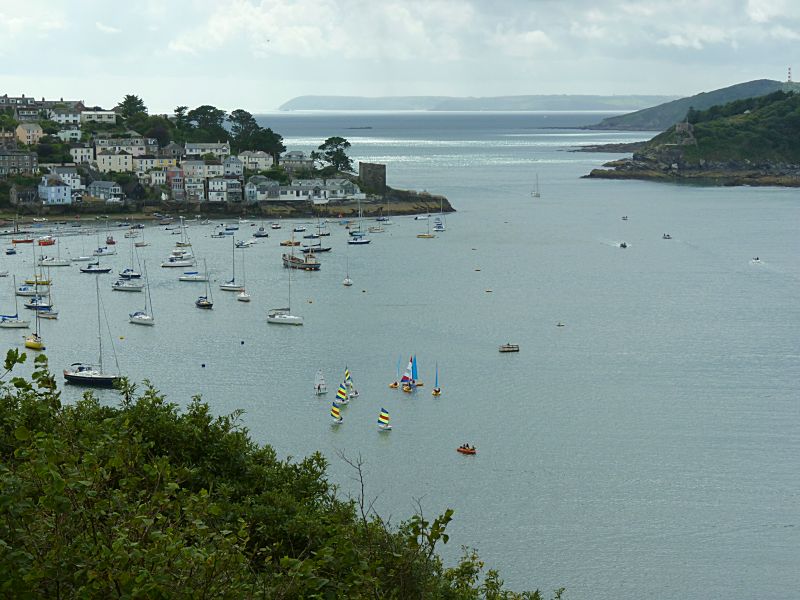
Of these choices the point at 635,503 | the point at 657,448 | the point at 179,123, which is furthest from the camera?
the point at 179,123

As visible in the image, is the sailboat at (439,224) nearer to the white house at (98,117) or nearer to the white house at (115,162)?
the white house at (115,162)

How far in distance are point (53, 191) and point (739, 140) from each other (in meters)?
43.7

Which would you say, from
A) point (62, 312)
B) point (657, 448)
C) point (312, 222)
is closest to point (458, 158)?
point (312, 222)

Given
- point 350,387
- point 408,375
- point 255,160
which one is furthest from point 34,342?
point 255,160

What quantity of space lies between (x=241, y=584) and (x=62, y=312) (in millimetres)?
Result: 21618

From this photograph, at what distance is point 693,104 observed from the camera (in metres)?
139

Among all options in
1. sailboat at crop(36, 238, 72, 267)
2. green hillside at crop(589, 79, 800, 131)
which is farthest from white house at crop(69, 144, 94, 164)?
green hillside at crop(589, 79, 800, 131)

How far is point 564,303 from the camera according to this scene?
26.8 m

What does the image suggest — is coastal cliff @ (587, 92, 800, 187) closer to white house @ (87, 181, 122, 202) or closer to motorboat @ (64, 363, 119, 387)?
white house @ (87, 181, 122, 202)

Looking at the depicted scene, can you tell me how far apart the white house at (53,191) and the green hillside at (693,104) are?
3915 inches

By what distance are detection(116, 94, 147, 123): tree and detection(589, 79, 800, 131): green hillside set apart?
8529 centimetres

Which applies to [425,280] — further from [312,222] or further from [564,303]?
[312,222]

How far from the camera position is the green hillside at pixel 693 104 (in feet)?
447

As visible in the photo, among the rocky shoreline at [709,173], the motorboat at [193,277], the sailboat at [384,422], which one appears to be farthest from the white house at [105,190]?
the rocky shoreline at [709,173]
